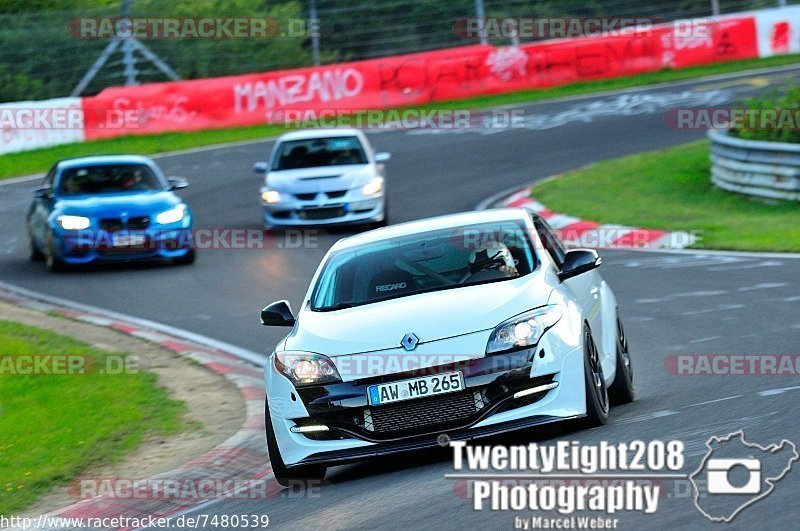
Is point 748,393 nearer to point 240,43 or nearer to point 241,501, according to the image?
point 241,501

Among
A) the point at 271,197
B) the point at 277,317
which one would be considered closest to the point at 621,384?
the point at 277,317

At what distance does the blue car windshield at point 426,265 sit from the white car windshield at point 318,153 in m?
12.9

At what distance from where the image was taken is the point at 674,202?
2209 cm

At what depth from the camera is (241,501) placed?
800 cm

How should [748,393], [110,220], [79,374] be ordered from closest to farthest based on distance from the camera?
[748,393]
[79,374]
[110,220]

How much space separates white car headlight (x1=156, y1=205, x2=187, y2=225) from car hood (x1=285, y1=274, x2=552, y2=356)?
34.9 ft

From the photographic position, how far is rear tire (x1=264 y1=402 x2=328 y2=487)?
821cm

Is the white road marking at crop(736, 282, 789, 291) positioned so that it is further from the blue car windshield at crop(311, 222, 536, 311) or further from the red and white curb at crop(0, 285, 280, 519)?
the blue car windshield at crop(311, 222, 536, 311)

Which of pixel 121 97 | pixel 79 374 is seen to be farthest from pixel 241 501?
pixel 121 97

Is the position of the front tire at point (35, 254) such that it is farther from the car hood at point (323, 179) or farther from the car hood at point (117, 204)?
the car hood at point (323, 179)

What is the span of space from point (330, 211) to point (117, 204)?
3.45 metres

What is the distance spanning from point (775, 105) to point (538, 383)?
16022 mm

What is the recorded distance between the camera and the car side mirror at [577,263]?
877 centimetres

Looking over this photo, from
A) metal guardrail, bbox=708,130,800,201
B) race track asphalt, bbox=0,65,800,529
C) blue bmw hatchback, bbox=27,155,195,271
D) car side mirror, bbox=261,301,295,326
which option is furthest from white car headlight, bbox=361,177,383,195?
car side mirror, bbox=261,301,295,326
